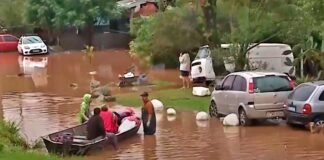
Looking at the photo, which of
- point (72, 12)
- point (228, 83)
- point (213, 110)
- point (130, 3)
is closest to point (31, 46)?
point (72, 12)

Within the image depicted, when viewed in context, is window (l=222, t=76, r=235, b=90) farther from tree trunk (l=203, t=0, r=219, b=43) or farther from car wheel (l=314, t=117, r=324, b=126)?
tree trunk (l=203, t=0, r=219, b=43)

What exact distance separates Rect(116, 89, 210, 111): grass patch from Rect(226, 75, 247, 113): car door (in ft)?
10.8

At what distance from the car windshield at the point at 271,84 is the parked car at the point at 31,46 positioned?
39.3 m

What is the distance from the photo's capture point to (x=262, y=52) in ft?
102

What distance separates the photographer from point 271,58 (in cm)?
3117

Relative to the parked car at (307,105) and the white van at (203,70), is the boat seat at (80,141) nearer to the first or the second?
the parked car at (307,105)

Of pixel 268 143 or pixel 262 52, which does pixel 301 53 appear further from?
pixel 268 143

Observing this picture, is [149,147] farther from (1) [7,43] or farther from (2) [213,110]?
(1) [7,43]

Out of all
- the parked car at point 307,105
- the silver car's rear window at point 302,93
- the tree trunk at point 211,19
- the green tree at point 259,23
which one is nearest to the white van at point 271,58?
the green tree at point 259,23

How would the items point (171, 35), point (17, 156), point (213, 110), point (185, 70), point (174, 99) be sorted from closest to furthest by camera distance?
1. point (17, 156)
2. point (213, 110)
3. point (174, 99)
4. point (185, 70)
5. point (171, 35)

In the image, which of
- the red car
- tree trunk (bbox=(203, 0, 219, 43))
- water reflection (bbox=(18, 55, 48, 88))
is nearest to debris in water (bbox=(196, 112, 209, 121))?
tree trunk (bbox=(203, 0, 219, 43))

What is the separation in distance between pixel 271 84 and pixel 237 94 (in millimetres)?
1068

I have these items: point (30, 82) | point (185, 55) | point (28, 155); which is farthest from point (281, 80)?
point (30, 82)

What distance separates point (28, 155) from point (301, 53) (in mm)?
18117
